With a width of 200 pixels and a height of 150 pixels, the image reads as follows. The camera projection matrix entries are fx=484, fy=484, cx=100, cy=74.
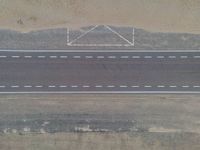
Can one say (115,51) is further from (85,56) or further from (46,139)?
(46,139)

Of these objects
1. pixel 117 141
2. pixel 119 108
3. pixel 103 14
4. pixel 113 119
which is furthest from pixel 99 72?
pixel 117 141

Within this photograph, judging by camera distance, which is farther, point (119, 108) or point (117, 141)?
point (119, 108)

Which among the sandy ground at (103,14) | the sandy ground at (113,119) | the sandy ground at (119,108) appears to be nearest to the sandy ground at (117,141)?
the sandy ground at (113,119)

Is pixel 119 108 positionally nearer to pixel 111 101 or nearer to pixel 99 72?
pixel 111 101

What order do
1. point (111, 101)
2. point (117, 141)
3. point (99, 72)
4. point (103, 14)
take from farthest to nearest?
point (103, 14), point (99, 72), point (111, 101), point (117, 141)

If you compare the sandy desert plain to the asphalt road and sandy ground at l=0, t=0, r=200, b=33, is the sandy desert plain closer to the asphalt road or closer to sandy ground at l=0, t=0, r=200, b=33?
sandy ground at l=0, t=0, r=200, b=33

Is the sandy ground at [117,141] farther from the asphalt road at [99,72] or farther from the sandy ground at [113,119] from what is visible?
the asphalt road at [99,72]
